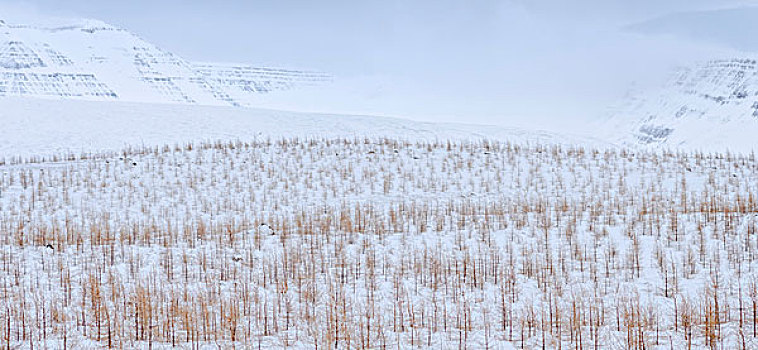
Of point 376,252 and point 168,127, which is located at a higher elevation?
point 168,127

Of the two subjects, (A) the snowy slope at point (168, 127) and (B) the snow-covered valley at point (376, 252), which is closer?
(B) the snow-covered valley at point (376, 252)

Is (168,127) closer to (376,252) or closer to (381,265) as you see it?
(376,252)

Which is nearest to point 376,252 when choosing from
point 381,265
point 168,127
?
point 381,265

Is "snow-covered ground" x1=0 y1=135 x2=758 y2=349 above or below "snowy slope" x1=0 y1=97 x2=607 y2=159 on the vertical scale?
below

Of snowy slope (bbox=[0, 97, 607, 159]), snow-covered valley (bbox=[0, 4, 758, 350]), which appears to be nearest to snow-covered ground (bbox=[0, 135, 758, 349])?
snow-covered valley (bbox=[0, 4, 758, 350])

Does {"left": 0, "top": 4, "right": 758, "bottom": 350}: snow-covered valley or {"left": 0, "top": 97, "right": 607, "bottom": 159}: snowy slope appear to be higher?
{"left": 0, "top": 97, "right": 607, "bottom": 159}: snowy slope

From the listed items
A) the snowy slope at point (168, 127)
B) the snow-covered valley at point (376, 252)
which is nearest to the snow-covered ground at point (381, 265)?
the snow-covered valley at point (376, 252)

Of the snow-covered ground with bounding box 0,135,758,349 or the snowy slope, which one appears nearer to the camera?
the snow-covered ground with bounding box 0,135,758,349

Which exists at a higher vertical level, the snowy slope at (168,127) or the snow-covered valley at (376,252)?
the snowy slope at (168,127)

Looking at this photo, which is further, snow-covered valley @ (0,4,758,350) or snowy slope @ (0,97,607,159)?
snowy slope @ (0,97,607,159)

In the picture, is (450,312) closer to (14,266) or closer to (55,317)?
(55,317)

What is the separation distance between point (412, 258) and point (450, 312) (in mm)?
2101

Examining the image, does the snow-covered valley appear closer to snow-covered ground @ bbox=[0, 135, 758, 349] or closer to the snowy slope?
snow-covered ground @ bbox=[0, 135, 758, 349]

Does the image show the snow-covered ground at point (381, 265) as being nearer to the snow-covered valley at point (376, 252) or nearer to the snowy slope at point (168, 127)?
the snow-covered valley at point (376, 252)
